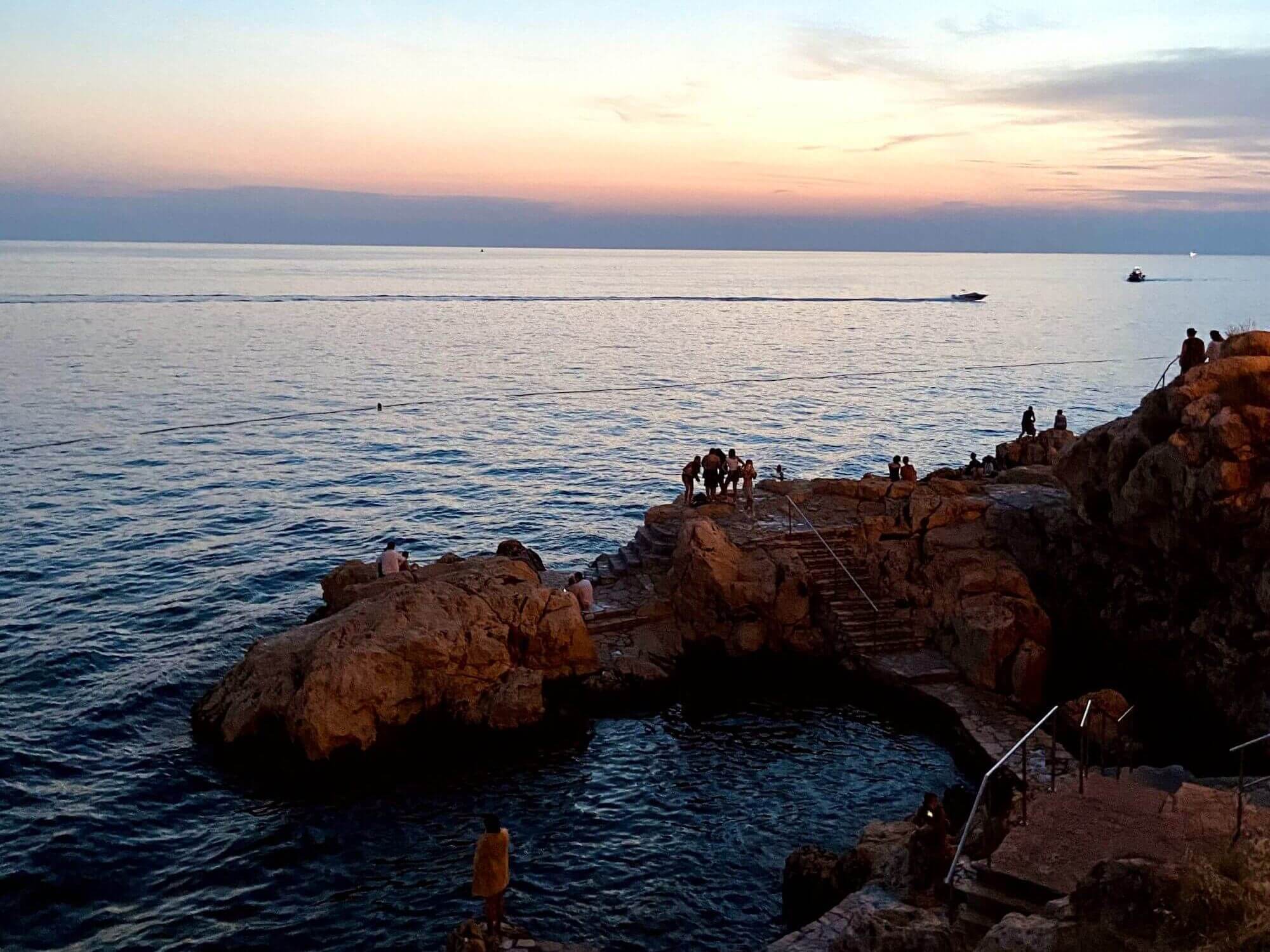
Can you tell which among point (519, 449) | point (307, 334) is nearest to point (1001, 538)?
point (519, 449)

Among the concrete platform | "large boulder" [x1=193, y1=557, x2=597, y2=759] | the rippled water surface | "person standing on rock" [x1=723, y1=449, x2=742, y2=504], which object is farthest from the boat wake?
the concrete platform

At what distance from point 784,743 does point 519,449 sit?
36356 mm

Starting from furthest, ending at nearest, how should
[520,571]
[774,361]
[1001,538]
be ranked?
[774,361] < [1001,538] < [520,571]

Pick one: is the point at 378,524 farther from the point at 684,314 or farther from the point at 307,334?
the point at 684,314

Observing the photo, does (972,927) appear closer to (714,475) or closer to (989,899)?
(989,899)

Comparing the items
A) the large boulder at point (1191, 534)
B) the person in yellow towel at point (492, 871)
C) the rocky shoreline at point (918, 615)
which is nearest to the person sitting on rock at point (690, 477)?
the rocky shoreline at point (918, 615)

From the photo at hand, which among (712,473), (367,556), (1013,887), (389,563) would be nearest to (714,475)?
(712,473)

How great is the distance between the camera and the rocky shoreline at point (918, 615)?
23.7 meters

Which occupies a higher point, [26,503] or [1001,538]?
[1001,538]

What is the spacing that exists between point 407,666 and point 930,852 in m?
13.1

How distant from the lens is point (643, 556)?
3253 centimetres

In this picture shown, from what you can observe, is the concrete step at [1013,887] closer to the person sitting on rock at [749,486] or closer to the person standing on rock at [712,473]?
the person sitting on rock at [749,486]

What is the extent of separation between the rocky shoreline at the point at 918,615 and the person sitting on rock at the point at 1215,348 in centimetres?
91

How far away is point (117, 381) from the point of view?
75.1 meters
